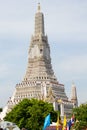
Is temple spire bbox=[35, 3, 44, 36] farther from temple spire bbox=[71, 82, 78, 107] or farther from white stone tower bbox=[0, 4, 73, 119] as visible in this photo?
temple spire bbox=[71, 82, 78, 107]

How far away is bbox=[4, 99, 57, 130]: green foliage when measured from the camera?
2790 inches

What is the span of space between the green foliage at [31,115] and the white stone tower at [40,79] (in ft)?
173

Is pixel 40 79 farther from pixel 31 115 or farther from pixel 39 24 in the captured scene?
pixel 31 115

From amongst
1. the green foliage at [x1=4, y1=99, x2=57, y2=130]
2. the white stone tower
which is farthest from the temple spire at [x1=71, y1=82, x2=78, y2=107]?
the green foliage at [x1=4, y1=99, x2=57, y2=130]

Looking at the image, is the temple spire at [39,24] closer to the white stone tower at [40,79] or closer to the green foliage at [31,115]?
the white stone tower at [40,79]

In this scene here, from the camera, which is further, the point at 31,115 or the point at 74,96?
the point at 74,96

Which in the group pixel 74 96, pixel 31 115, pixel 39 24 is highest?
pixel 39 24

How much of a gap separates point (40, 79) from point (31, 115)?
213 ft

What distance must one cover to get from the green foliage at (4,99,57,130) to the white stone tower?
52702 mm

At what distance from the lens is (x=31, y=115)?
72375 mm

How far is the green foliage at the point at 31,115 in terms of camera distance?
233 ft

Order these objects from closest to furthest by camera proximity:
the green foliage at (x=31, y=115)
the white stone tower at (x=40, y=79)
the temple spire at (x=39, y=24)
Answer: the green foliage at (x=31, y=115) < the white stone tower at (x=40, y=79) < the temple spire at (x=39, y=24)

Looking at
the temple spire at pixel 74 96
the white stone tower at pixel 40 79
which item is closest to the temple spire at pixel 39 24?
the white stone tower at pixel 40 79

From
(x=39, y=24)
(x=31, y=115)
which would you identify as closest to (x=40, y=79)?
(x=39, y=24)
